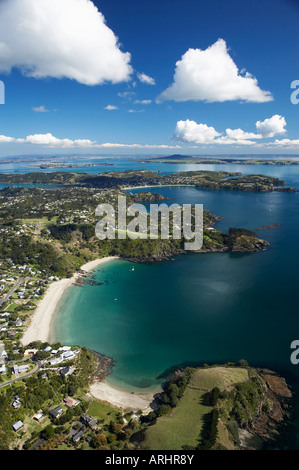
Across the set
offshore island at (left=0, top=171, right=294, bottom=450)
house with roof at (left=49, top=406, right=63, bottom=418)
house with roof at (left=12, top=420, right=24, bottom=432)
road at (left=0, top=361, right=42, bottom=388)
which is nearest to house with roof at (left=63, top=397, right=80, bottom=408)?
offshore island at (left=0, top=171, right=294, bottom=450)

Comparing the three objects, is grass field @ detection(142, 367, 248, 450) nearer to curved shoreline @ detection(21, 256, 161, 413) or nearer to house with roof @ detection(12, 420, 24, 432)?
curved shoreline @ detection(21, 256, 161, 413)

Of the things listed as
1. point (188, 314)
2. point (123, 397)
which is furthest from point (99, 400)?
point (188, 314)

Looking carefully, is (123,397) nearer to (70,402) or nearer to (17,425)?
(70,402)

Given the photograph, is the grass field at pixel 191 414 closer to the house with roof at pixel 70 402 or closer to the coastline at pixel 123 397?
the coastline at pixel 123 397

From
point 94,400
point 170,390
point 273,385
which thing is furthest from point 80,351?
point 273,385

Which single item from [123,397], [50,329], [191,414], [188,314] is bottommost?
[123,397]
